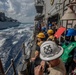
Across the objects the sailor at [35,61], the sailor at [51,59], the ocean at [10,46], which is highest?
the sailor at [51,59]

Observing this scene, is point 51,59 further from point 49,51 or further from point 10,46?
A: point 10,46

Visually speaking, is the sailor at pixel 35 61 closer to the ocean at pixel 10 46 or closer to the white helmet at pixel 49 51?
the white helmet at pixel 49 51

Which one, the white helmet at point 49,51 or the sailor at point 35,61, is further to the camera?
the sailor at point 35,61

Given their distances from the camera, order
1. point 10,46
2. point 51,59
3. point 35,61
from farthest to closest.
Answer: point 10,46 → point 35,61 → point 51,59

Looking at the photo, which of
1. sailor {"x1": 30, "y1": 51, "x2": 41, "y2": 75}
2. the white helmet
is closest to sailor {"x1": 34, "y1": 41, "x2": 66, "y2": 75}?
the white helmet

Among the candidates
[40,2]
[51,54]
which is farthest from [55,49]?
[40,2]

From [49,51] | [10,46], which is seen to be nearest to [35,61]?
[49,51]

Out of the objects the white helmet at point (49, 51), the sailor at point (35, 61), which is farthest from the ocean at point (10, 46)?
the white helmet at point (49, 51)

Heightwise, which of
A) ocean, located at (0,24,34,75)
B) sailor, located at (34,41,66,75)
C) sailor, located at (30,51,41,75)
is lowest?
ocean, located at (0,24,34,75)

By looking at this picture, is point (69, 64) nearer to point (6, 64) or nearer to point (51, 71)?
point (51, 71)

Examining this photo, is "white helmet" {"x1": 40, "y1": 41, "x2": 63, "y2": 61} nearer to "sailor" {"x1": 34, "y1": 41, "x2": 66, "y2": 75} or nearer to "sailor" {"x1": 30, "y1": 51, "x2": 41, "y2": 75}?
"sailor" {"x1": 34, "y1": 41, "x2": 66, "y2": 75}

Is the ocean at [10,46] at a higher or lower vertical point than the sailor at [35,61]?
lower

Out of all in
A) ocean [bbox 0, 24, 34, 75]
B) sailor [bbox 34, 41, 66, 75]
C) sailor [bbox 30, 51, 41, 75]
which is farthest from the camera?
ocean [bbox 0, 24, 34, 75]

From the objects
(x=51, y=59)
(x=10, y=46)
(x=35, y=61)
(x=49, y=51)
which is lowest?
(x=10, y=46)
